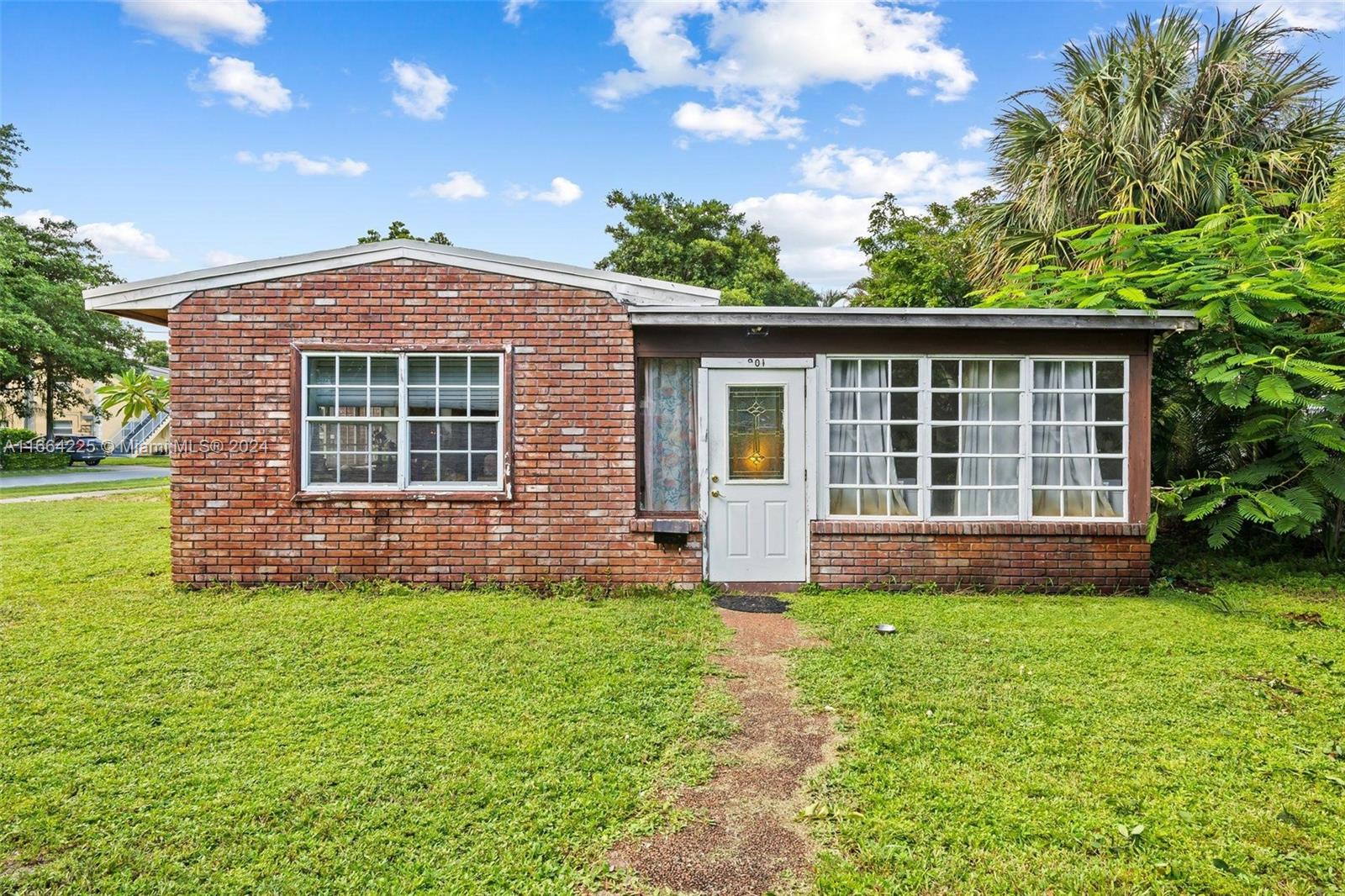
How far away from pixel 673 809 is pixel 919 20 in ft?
40.2

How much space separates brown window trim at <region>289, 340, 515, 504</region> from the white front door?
1944 mm

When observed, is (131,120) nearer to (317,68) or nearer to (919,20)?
(317,68)

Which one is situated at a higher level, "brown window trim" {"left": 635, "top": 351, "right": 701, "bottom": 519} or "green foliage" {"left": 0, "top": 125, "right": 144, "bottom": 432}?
"green foliage" {"left": 0, "top": 125, "right": 144, "bottom": 432}

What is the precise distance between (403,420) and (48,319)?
27120 millimetres

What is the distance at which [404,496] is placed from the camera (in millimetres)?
6664

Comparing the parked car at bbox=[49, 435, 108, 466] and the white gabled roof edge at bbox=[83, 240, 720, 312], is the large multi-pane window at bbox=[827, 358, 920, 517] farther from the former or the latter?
the parked car at bbox=[49, 435, 108, 466]

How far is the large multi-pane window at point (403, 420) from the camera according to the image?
6.73 metres

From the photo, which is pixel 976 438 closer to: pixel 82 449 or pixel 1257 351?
pixel 1257 351

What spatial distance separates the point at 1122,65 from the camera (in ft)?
34.8

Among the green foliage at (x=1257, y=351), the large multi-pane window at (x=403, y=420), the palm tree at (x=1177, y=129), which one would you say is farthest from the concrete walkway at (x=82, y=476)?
the palm tree at (x=1177, y=129)

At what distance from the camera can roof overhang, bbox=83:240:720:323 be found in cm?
654

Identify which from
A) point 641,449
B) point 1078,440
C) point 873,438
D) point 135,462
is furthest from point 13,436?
point 1078,440

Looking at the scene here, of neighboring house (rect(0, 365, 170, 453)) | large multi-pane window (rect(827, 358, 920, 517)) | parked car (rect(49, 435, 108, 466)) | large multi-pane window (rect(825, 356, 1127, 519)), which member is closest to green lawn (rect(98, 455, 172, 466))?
parked car (rect(49, 435, 108, 466))

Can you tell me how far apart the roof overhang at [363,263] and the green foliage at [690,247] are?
20.5m
